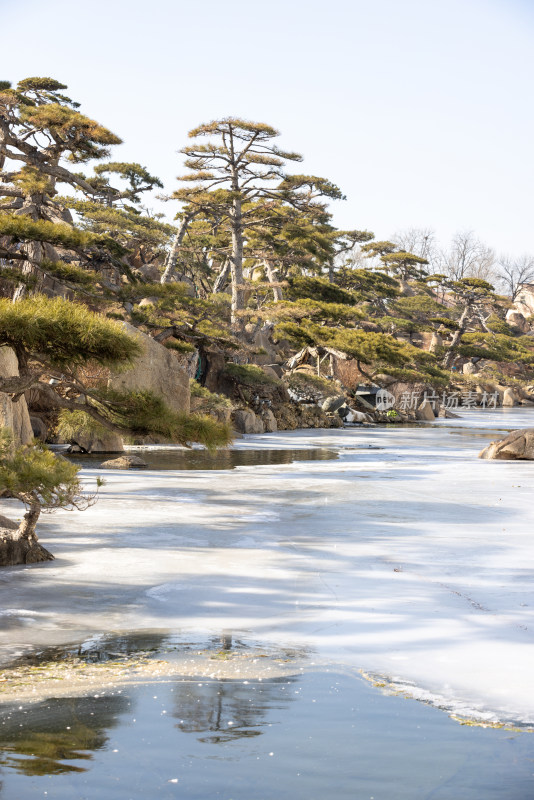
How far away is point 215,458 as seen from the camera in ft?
42.0

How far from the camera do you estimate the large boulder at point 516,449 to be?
13.6 meters

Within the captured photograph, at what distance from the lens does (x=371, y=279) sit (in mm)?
35750

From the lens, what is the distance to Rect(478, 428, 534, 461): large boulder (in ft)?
44.6

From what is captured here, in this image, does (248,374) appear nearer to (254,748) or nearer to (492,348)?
(254,748)

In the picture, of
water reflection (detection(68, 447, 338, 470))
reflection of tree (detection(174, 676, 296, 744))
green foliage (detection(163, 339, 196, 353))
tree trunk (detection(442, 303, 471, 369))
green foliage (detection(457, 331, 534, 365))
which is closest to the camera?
reflection of tree (detection(174, 676, 296, 744))

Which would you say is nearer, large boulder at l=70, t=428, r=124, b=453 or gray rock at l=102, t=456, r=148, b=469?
gray rock at l=102, t=456, r=148, b=469

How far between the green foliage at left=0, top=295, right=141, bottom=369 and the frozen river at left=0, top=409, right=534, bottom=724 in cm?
143

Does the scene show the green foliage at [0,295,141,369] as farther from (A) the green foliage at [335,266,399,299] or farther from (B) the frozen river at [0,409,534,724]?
(A) the green foliage at [335,266,399,299]

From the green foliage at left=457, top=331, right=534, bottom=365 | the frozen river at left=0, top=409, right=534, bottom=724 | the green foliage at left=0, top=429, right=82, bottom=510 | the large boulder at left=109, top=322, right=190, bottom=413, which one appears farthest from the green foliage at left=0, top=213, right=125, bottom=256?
the green foliage at left=457, top=331, right=534, bottom=365

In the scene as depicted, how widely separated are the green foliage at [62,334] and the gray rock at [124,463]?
5.99 meters

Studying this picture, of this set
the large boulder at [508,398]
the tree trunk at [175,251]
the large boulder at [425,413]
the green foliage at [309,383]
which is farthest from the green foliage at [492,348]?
the tree trunk at [175,251]

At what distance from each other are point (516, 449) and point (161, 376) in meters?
6.18

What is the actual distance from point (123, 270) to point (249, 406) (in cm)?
815

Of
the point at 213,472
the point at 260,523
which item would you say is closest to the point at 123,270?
the point at 213,472
